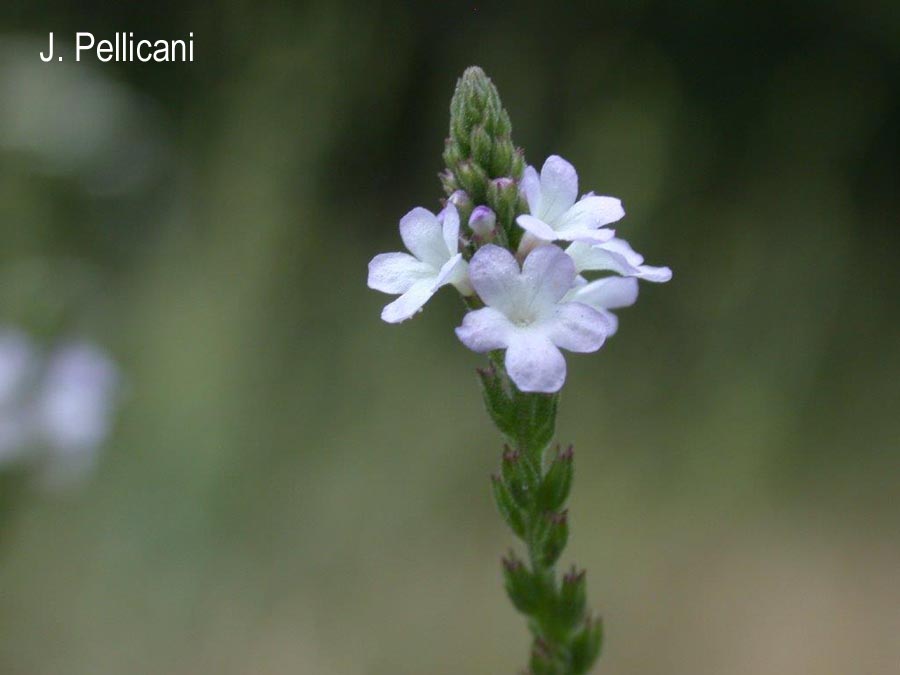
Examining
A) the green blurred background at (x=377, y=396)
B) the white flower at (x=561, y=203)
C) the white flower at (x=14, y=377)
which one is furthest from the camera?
the green blurred background at (x=377, y=396)

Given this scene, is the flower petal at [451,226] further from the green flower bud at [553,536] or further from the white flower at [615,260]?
the green flower bud at [553,536]

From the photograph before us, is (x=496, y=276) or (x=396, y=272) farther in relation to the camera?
(x=396, y=272)

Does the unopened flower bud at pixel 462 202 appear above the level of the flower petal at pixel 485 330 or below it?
above

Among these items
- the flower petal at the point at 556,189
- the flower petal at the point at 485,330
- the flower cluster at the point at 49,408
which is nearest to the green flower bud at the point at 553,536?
the flower petal at the point at 485,330

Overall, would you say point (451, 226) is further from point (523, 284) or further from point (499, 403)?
point (499, 403)

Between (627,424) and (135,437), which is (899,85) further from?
(135,437)

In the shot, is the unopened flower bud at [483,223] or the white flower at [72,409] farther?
the white flower at [72,409]

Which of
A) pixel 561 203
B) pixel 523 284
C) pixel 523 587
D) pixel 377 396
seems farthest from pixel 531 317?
pixel 377 396
